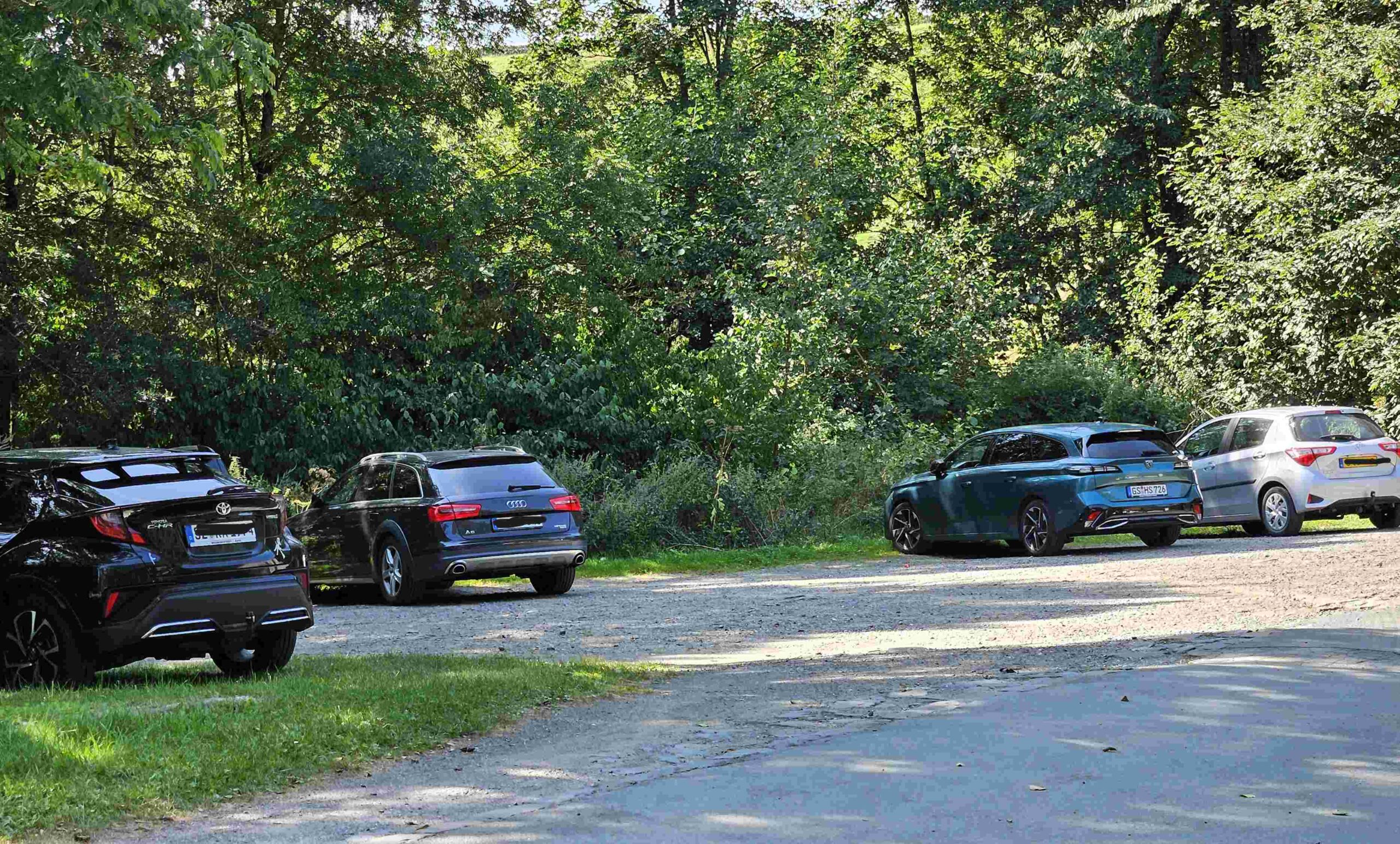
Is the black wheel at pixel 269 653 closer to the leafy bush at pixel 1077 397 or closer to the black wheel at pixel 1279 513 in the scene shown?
the black wheel at pixel 1279 513

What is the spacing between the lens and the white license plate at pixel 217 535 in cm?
1009

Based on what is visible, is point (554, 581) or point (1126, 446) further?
point (1126, 446)

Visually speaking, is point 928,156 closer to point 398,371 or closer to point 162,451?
point 398,371

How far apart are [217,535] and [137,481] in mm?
633

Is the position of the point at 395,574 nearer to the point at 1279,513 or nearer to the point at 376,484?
the point at 376,484

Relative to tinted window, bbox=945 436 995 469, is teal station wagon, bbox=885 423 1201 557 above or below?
below

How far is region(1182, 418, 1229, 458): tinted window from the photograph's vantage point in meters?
22.2

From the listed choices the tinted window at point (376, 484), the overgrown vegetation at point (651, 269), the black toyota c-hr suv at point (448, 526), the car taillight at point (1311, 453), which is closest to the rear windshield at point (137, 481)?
the overgrown vegetation at point (651, 269)

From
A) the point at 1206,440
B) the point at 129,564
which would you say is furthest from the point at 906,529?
the point at 129,564

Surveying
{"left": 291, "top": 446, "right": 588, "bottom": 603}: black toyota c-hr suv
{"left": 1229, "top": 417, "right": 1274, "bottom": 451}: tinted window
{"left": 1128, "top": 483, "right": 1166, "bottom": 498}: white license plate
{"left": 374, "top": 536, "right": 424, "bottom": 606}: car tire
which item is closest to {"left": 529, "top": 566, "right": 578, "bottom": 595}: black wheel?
{"left": 291, "top": 446, "right": 588, "bottom": 603}: black toyota c-hr suv

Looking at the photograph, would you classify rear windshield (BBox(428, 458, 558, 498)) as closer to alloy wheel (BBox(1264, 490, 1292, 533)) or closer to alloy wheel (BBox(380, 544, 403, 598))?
alloy wheel (BBox(380, 544, 403, 598))

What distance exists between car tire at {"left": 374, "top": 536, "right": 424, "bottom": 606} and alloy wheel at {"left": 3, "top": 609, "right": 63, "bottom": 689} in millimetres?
6415

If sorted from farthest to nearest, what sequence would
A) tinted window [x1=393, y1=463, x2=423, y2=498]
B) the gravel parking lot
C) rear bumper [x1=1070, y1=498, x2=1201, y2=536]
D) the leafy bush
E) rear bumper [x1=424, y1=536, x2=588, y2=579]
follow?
the leafy bush → rear bumper [x1=1070, y1=498, x2=1201, y2=536] → tinted window [x1=393, y1=463, x2=423, y2=498] → rear bumper [x1=424, y1=536, x2=588, y2=579] → the gravel parking lot

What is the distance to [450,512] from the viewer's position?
16312 millimetres
